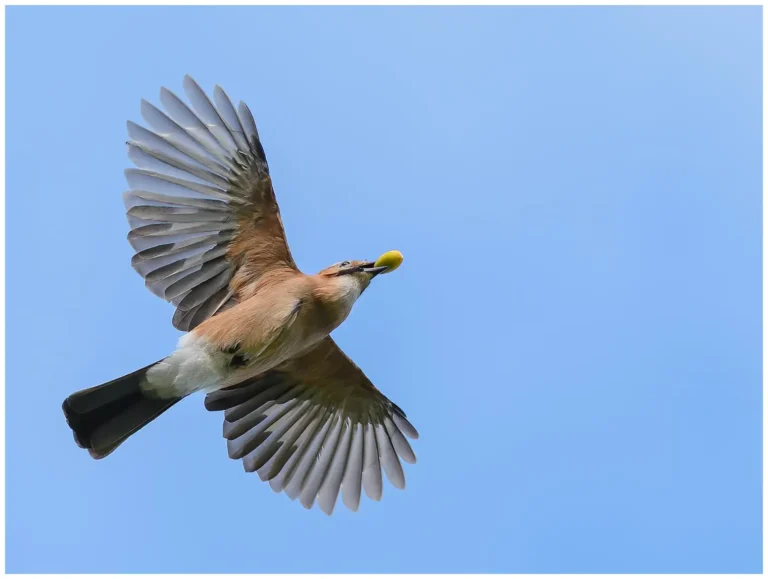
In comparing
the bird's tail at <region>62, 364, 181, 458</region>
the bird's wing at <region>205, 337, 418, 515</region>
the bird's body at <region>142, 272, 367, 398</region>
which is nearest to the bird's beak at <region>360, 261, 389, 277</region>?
the bird's body at <region>142, 272, 367, 398</region>

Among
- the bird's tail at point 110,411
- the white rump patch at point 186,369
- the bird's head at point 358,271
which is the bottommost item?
the bird's tail at point 110,411

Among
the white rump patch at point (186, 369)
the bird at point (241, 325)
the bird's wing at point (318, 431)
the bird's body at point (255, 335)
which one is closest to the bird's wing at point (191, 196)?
the bird at point (241, 325)

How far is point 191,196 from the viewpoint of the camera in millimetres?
10156

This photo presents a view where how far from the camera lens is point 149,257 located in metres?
10.1

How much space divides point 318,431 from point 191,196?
2548mm

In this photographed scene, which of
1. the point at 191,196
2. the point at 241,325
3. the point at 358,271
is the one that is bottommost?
the point at 241,325

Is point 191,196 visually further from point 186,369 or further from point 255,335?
point 186,369

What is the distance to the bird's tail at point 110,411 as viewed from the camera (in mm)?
9391

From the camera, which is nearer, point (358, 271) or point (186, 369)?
point (186, 369)

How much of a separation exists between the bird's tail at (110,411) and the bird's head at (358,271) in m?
1.71

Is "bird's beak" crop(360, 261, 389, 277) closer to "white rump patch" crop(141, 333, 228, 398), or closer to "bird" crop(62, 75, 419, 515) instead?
"bird" crop(62, 75, 419, 515)

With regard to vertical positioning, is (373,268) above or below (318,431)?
above

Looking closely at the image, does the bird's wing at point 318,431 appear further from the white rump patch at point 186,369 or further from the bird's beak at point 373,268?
the white rump patch at point 186,369

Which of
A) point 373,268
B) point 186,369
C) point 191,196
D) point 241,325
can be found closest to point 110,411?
point 186,369
